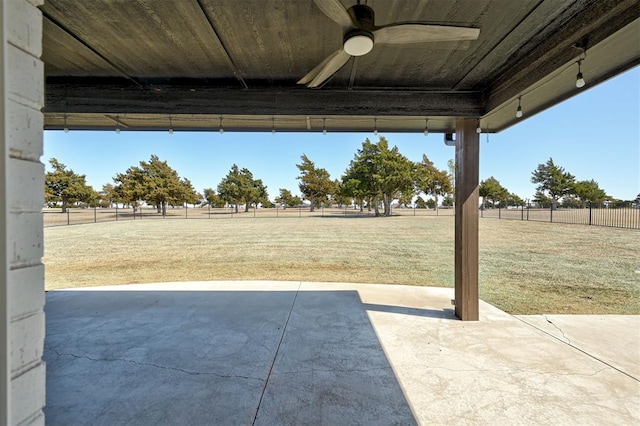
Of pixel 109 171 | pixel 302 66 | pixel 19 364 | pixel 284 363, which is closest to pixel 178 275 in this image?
pixel 284 363

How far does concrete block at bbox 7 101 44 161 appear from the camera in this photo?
28.2 inches

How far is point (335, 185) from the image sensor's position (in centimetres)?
4006

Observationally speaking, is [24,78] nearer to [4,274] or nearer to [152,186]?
[4,274]

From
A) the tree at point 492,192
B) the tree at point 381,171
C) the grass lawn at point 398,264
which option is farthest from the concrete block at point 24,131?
the tree at point 492,192

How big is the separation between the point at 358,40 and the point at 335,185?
38.4 meters

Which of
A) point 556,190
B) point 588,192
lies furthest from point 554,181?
point 588,192

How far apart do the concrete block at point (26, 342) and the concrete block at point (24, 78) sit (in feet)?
1.86

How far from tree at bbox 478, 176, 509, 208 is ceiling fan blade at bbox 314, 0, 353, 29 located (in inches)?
1339

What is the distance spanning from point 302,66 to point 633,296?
619 cm

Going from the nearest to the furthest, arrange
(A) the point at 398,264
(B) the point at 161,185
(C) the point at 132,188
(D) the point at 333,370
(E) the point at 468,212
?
(D) the point at 333,370
(E) the point at 468,212
(A) the point at 398,264
(C) the point at 132,188
(B) the point at 161,185

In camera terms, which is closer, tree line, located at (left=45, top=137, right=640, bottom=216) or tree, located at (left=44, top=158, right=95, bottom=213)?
tree line, located at (left=45, top=137, right=640, bottom=216)

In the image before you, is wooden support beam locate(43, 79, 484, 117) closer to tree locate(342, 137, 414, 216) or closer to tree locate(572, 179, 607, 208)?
tree locate(342, 137, 414, 216)

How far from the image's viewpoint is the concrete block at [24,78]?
72 centimetres

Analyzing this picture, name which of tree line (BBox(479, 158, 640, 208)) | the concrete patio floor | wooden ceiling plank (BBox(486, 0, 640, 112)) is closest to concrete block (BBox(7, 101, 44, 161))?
the concrete patio floor
